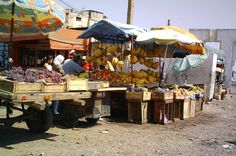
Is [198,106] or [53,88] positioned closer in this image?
[53,88]

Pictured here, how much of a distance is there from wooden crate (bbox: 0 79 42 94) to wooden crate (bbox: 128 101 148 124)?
4089 millimetres

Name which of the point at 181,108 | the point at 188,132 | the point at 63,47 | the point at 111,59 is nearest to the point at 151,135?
the point at 188,132

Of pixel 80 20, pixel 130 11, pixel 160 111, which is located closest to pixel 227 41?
pixel 80 20

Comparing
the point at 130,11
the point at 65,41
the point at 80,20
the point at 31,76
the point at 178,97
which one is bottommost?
the point at 178,97

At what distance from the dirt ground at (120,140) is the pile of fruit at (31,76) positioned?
1.34 metres

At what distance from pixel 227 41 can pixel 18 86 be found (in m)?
27.9

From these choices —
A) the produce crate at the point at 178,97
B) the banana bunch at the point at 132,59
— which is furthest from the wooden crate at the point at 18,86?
the banana bunch at the point at 132,59

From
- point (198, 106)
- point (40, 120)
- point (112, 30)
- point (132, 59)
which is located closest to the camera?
point (40, 120)

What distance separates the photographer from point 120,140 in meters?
7.79

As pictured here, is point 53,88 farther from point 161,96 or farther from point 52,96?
point 161,96

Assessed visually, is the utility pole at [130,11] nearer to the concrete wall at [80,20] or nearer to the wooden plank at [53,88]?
the wooden plank at [53,88]

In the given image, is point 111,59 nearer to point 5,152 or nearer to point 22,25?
point 22,25

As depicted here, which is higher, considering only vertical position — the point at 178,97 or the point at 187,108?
the point at 178,97

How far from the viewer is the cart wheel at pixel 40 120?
7.53 meters
